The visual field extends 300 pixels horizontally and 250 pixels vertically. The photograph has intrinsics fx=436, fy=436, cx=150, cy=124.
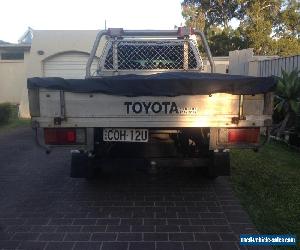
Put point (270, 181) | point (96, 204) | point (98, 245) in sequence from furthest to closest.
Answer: point (270, 181)
point (96, 204)
point (98, 245)

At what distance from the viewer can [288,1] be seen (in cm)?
3938

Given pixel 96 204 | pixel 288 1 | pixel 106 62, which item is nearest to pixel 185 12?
pixel 288 1

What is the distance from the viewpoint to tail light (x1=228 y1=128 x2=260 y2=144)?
530cm

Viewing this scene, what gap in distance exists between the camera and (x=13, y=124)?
1527 cm

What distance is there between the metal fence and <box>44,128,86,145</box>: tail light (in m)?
7.10

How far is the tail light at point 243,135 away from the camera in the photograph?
17.4 feet

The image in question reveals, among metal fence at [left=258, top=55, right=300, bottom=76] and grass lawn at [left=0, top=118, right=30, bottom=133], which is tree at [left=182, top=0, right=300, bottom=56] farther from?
grass lawn at [left=0, top=118, right=30, bottom=133]

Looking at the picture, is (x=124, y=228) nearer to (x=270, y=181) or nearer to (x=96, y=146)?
(x=96, y=146)

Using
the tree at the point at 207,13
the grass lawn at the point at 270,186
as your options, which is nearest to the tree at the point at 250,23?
the tree at the point at 207,13

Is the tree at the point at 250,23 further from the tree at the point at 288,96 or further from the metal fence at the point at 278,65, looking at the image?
the tree at the point at 288,96

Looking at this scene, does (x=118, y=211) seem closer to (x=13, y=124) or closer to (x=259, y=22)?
(x=13, y=124)

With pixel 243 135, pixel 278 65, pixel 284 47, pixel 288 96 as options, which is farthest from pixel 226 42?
pixel 243 135

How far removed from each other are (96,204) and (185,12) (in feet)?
120

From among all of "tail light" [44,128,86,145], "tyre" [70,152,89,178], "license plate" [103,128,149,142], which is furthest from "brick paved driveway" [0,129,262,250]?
"tail light" [44,128,86,145]
